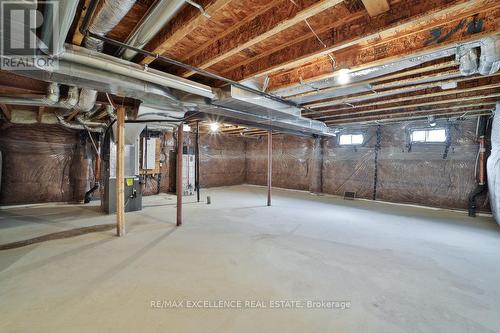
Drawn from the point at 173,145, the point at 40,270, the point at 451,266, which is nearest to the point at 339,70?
the point at 451,266

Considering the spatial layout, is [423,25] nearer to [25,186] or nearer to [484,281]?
[484,281]

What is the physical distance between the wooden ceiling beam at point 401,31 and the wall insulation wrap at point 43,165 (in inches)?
201

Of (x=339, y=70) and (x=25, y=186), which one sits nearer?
(x=339, y=70)

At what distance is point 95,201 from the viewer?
5332 mm

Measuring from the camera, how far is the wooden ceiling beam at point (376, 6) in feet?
5.04

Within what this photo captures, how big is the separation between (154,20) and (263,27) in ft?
2.60

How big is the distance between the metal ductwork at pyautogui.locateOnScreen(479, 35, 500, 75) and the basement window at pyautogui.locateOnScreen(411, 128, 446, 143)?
367 centimetres

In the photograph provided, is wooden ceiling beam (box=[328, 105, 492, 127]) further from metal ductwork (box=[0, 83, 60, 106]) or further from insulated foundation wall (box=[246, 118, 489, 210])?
metal ductwork (box=[0, 83, 60, 106])

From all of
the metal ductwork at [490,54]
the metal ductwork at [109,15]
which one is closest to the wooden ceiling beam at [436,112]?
the metal ductwork at [490,54]

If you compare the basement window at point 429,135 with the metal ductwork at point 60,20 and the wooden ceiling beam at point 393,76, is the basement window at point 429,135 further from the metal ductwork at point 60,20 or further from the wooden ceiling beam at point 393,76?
the metal ductwork at point 60,20

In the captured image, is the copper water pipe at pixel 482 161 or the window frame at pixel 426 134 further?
the window frame at pixel 426 134

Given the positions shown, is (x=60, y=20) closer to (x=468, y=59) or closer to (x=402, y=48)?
(x=402, y=48)

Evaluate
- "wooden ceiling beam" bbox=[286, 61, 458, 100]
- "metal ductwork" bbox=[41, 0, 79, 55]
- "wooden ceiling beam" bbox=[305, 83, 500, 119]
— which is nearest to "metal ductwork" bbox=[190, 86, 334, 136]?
"wooden ceiling beam" bbox=[286, 61, 458, 100]

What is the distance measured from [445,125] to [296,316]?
5666 millimetres
